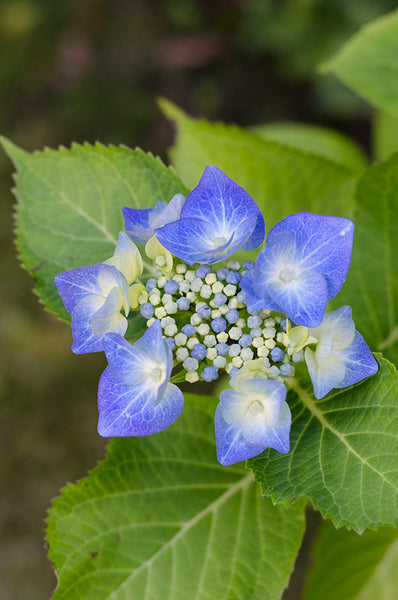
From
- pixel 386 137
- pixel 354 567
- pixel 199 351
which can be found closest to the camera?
pixel 199 351

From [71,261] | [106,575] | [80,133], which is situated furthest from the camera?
[80,133]

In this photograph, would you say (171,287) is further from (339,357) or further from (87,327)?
(339,357)

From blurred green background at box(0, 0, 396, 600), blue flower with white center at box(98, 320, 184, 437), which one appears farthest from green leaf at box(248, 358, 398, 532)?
blurred green background at box(0, 0, 396, 600)

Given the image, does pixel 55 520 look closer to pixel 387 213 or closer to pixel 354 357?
pixel 354 357

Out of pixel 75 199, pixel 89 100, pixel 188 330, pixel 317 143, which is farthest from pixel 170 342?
pixel 89 100

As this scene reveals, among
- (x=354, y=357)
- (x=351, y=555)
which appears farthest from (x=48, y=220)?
(x=351, y=555)

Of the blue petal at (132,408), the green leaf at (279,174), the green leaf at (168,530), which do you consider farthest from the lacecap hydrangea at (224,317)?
the green leaf at (279,174)
